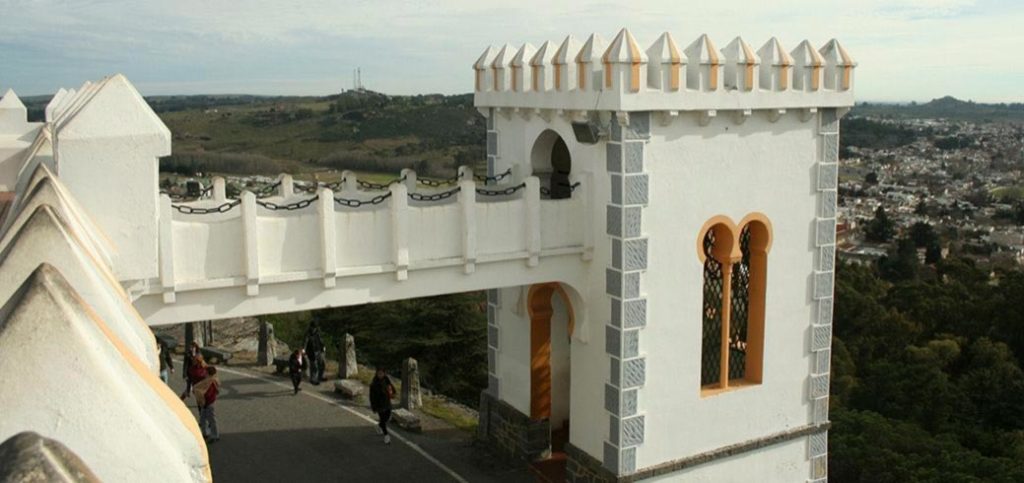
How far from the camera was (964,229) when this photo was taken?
6278 centimetres

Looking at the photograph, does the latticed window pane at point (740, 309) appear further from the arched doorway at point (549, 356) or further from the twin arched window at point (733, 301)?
the arched doorway at point (549, 356)

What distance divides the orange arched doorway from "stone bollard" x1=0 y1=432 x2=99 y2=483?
10853mm

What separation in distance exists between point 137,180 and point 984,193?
268 ft

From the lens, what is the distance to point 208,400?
1397cm

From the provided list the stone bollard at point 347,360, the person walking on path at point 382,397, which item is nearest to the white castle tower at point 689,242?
the person walking on path at point 382,397

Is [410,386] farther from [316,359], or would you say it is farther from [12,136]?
[12,136]

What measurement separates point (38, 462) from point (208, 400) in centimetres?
1259

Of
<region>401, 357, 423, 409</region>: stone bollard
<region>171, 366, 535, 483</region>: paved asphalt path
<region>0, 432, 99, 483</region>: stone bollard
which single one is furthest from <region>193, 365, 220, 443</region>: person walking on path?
<region>0, 432, 99, 483</region>: stone bollard

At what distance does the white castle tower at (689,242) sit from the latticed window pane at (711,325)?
26 millimetres

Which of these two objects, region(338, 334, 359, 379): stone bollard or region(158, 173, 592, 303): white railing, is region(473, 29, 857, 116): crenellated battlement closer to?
region(158, 173, 592, 303): white railing

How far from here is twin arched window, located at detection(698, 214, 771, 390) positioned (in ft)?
38.5

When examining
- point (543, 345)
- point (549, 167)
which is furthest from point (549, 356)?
point (549, 167)

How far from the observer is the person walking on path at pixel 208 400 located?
1388 cm

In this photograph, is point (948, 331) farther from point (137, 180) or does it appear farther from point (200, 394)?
point (137, 180)
